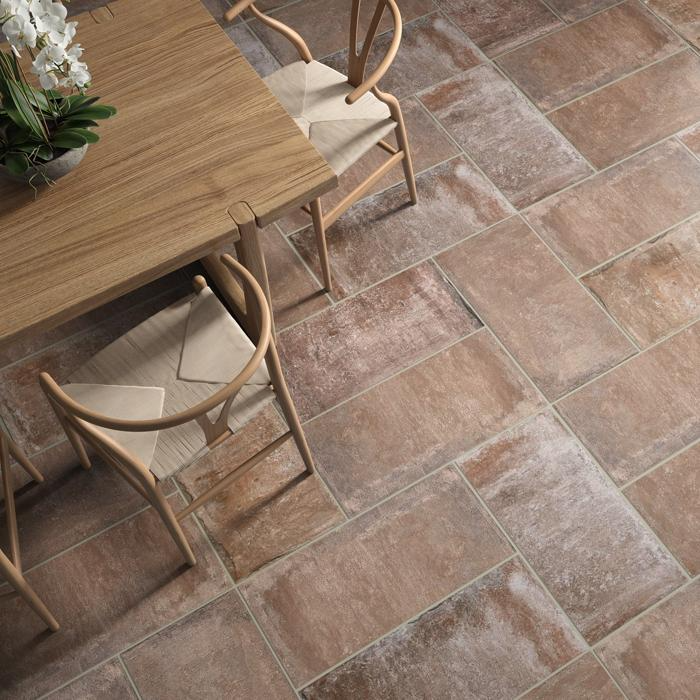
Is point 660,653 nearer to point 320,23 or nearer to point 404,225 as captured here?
point 404,225

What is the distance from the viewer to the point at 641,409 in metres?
2.31

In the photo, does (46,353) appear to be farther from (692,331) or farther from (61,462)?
(692,331)

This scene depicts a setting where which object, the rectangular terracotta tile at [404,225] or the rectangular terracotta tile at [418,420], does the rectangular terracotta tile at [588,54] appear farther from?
the rectangular terracotta tile at [418,420]

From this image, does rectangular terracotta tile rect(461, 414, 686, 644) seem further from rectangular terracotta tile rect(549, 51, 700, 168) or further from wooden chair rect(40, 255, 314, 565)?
rectangular terracotta tile rect(549, 51, 700, 168)

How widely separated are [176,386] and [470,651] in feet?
3.03

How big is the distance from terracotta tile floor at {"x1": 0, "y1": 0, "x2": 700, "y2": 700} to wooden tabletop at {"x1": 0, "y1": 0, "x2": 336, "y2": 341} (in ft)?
2.32

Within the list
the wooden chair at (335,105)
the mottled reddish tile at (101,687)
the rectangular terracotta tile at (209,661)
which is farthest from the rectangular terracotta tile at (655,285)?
the mottled reddish tile at (101,687)

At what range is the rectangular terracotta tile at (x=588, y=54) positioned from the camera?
296cm

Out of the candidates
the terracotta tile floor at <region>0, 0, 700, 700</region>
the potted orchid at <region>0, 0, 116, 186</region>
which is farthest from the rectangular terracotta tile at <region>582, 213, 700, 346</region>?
the potted orchid at <region>0, 0, 116, 186</region>

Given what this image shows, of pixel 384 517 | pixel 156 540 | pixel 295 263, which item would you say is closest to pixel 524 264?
pixel 295 263

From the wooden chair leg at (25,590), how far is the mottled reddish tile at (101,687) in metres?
0.14

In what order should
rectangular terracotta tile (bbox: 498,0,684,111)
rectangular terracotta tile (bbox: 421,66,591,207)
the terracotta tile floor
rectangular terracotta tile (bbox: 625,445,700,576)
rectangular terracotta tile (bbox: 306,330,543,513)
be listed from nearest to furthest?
1. the terracotta tile floor
2. rectangular terracotta tile (bbox: 625,445,700,576)
3. rectangular terracotta tile (bbox: 306,330,543,513)
4. rectangular terracotta tile (bbox: 421,66,591,207)
5. rectangular terracotta tile (bbox: 498,0,684,111)

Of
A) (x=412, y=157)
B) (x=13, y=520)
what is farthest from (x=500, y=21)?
(x=13, y=520)

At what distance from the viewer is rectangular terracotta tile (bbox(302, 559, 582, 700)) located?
6.37 ft
